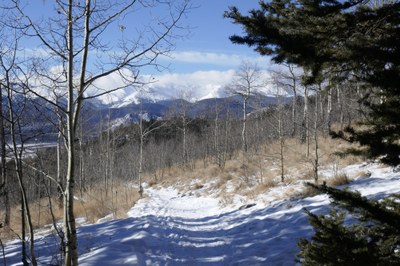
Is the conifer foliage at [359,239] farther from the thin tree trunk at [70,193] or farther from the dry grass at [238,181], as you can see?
the dry grass at [238,181]

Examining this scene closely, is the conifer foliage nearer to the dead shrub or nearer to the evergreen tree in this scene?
the evergreen tree

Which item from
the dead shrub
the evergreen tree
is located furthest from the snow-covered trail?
the evergreen tree

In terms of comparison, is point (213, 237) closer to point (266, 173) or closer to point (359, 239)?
point (359, 239)

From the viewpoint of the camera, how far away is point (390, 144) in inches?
104

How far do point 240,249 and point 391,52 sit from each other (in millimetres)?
5880

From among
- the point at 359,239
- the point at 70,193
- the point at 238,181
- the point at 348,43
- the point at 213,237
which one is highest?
the point at 348,43

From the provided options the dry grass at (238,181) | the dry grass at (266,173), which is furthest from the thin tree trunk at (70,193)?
the dry grass at (266,173)

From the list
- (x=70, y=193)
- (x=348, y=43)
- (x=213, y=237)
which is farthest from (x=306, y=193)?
(x=348, y=43)

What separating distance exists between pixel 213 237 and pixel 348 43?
7165 mm

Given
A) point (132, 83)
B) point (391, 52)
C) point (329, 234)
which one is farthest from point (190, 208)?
point (391, 52)

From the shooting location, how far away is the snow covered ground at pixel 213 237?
665 centimetres

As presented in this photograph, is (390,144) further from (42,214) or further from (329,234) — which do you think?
(42,214)

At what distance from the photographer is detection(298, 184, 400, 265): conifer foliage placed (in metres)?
2.73

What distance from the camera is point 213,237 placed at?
29.0 feet
